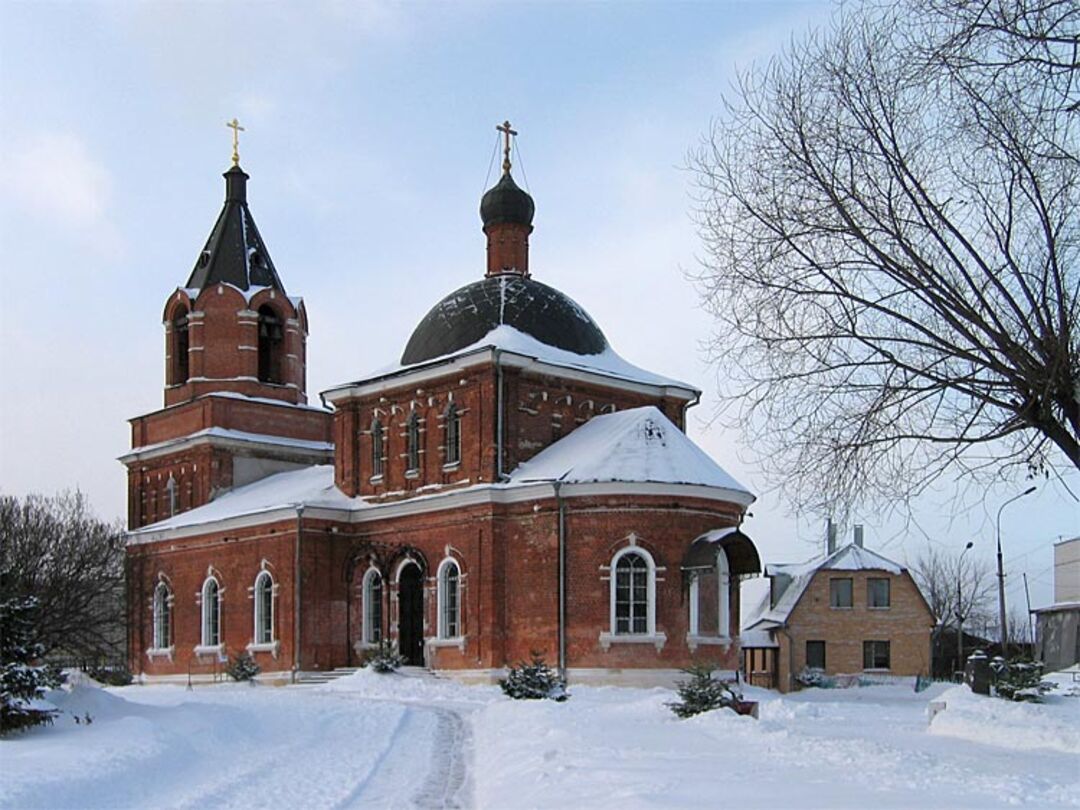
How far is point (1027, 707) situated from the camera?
2122cm

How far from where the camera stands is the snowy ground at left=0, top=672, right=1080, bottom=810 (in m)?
11.2

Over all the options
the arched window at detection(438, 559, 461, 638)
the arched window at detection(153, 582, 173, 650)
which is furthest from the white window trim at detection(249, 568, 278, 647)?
the arched window at detection(153, 582, 173, 650)

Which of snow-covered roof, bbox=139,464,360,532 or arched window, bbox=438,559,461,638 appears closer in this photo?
arched window, bbox=438,559,461,638

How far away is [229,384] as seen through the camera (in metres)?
42.4

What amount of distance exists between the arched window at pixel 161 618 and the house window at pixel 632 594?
16643 millimetres

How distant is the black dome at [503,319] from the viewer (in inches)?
1353

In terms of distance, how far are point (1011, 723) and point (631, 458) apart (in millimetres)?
13398

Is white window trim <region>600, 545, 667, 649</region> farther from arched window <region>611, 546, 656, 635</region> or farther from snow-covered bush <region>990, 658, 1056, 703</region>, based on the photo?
snow-covered bush <region>990, 658, 1056, 703</region>

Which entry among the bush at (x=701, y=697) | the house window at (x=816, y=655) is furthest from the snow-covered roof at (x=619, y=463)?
the house window at (x=816, y=655)

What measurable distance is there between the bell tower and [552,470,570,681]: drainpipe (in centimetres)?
1547

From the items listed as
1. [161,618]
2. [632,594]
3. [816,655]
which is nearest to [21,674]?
[632,594]

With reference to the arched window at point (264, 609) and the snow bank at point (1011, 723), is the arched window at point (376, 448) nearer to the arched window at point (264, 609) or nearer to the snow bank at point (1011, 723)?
the arched window at point (264, 609)

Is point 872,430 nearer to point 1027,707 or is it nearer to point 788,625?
point 1027,707

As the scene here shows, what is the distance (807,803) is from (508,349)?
2265 centimetres
